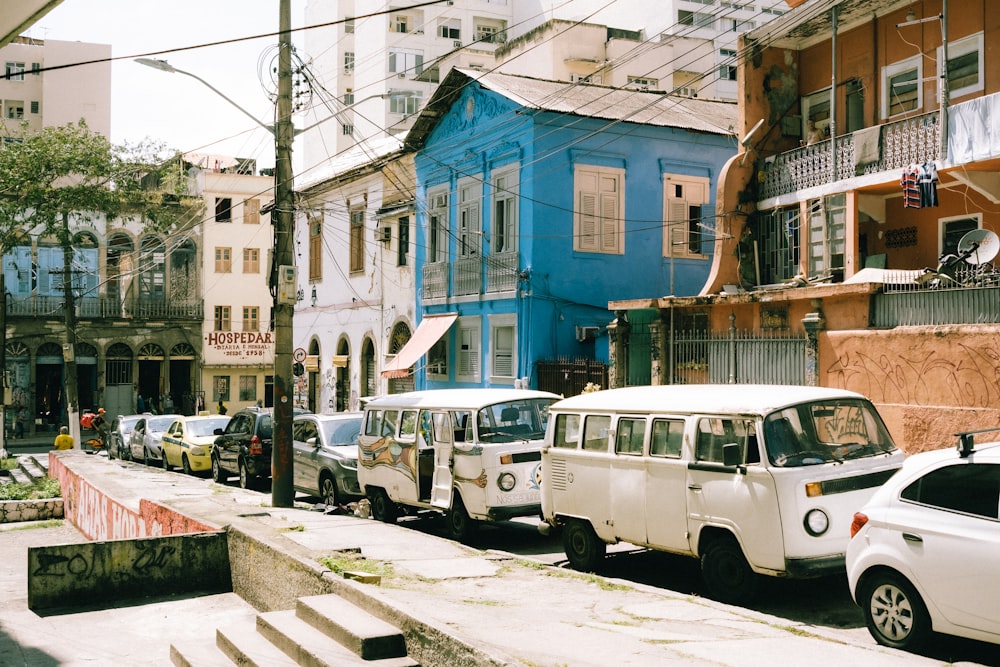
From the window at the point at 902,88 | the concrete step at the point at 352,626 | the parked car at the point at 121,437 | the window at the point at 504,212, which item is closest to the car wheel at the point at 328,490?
the concrete step at the point at 352,626

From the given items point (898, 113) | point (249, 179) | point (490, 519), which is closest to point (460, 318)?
point (898, 113)

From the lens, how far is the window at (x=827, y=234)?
19.8 meters

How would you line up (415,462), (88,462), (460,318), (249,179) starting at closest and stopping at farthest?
1. (415,462)
2. (88,462)
3. (460,318)
4. (249,179)

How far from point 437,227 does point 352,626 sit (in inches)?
903

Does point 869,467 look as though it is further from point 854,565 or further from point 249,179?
point 249,179

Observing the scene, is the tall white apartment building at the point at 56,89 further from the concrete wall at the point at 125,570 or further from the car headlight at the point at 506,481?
the car headlight at the point at 506,481

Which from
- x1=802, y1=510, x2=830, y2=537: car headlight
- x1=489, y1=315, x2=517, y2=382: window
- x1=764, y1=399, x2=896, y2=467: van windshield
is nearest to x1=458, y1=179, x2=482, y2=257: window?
x1=489, y1=315, x2=517, y2=382: window

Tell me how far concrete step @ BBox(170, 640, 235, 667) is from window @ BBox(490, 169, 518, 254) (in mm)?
17383

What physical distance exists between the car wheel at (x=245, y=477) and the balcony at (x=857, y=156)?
12.5m

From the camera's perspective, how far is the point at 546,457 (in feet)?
38.9

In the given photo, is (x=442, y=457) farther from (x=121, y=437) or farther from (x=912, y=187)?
(x=121, y=437)

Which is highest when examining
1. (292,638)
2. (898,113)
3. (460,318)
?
(898,113)

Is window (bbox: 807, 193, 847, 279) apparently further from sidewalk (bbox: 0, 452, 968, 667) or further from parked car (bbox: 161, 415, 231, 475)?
parked car (bbox: 161, 415, 231, 475)

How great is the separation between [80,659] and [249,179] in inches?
1794
